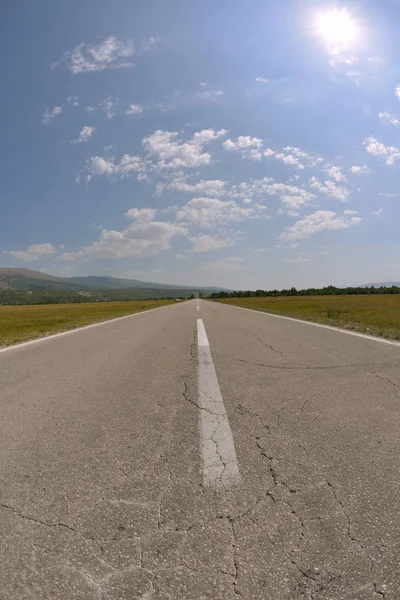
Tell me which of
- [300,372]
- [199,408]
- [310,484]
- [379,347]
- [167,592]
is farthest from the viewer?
[379,347]

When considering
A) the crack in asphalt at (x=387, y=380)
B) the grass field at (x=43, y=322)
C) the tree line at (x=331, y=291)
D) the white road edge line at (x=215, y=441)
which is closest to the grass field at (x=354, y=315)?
the crack in asphalt at (x=387, y=380)

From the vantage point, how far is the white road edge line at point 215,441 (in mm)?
2322

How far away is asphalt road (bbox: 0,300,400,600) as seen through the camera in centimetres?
156

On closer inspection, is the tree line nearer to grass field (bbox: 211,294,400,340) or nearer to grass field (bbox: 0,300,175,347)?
grass field (bbox: 211,294,400,340)

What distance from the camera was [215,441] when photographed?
9.50 feet

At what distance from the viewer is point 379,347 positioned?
23.9ft

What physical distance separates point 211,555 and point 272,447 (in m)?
1.25

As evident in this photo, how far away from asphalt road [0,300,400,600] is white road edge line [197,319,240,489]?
2 cm

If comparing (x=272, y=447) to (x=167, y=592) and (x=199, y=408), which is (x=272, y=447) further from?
(x=167, y=592)

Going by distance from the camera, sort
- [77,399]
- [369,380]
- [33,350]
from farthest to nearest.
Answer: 1. [33,350]
2. [369,380]
3. [77,399]

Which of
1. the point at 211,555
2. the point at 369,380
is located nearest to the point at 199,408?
the point at 211,555

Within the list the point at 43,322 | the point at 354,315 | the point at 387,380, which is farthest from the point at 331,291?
the point at 387,380

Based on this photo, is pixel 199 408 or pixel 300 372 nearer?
pixel 199 408

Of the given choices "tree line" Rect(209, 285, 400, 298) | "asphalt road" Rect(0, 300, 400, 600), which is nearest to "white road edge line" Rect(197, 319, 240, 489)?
"asphalt road" Rect(0, 300, 400, 600)
